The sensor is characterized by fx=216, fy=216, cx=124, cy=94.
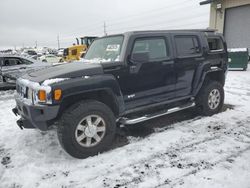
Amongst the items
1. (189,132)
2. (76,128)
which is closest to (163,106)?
(189,132)

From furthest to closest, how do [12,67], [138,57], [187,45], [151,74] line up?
[12,67] < [187,45] < [151,74] < [138,57]

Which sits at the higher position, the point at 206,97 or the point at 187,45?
the point at 187,45

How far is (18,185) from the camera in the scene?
2.83 meters

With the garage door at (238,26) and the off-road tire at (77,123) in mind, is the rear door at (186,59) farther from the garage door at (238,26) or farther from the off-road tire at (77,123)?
the garage door at (238,26)

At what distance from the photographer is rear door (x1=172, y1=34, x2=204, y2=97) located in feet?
14.7

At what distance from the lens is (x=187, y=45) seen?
469 cm

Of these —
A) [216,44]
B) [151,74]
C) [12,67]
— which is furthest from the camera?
[12,67]

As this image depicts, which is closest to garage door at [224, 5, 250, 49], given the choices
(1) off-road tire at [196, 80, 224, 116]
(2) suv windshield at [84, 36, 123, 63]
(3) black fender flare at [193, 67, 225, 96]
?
(1) off-road tire at [196, 80, 224, 116]

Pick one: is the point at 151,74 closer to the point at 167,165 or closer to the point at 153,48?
the point at 153,48

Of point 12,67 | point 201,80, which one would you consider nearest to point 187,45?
point 201,80

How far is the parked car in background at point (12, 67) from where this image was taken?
8.66 m

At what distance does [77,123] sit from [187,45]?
2.92m

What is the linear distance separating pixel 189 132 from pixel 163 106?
2.69 ft

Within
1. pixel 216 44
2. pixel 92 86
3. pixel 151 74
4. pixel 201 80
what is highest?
pixel 216 44
